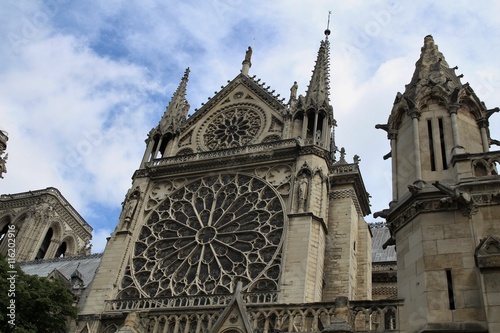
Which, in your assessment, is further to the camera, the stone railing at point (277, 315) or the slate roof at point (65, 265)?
the slate roof at point (65, 265)

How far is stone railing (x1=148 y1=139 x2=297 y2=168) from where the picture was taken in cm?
2212

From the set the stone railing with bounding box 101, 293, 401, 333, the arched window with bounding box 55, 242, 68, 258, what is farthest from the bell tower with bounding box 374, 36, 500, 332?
the arched window with bounding box 55, 242, 68, 258

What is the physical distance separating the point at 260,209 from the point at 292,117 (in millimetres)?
5230

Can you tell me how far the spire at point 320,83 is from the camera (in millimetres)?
23609

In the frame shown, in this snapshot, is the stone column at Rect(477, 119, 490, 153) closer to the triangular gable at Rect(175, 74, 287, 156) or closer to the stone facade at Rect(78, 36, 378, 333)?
the stone facade at Rect(78, 36, 378, 333)

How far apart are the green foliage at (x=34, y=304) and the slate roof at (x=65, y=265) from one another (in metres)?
16.4

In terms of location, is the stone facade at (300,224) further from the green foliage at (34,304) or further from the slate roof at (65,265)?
the slate roof at (65,265)

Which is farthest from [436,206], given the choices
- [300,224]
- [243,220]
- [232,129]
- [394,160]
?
[232,129]

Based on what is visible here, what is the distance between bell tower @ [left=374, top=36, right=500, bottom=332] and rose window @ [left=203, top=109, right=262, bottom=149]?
44.7 ft

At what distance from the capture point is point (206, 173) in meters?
22.5

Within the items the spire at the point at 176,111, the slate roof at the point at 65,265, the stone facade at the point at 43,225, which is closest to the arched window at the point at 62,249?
the stone facade at the point at 43,225

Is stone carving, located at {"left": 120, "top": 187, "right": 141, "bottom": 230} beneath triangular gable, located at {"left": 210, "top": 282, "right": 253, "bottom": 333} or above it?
above

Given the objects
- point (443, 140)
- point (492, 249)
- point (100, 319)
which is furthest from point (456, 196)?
point (100, 319)

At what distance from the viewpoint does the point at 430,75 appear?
10.6m
